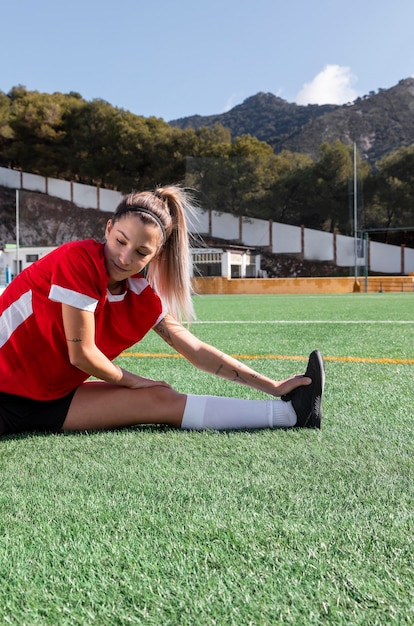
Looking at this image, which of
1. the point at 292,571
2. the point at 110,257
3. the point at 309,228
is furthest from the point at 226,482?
the point at 309,228

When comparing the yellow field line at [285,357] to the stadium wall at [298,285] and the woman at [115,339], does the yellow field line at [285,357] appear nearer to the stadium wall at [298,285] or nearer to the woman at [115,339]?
the woman at [115,339]

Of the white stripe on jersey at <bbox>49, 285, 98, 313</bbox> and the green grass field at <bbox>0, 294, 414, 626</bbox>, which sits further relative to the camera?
the white stripe on jersey at <bbox>49, 285, 98, 313</bbox>

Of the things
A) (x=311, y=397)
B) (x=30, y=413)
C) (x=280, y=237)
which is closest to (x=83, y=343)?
(x=30, y=413)

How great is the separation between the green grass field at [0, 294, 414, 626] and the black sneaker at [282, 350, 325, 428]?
58 mm

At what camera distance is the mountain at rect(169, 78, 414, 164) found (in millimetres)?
66500

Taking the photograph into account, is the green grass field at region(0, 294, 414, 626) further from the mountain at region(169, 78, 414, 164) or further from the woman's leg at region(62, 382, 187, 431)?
the mountain at region(169, 78, 414, 164)

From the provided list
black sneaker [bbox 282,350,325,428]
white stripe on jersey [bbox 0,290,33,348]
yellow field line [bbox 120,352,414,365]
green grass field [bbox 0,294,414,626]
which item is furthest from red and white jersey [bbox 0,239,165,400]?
yellow field line [bbox 120,352,414,365]

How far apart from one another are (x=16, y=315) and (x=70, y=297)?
300 mm

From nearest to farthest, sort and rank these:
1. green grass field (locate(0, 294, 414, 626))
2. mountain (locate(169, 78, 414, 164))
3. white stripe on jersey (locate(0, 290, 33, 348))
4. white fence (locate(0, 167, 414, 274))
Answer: green grass field (locate(0, 294, 414, 626))
white stripe on jersey (locate(0, 290, 33, 348))
white fence (locate(0, 167, 414, 274))
mountain (locate(169, 78, 414, 164))

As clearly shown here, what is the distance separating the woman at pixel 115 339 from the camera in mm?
1892

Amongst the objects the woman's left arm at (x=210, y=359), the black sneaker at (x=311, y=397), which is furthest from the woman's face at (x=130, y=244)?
the black sneaker at (x=311, y=397)

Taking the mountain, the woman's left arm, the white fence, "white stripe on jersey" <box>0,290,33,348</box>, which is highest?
the mountain

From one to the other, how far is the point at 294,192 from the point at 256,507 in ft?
135

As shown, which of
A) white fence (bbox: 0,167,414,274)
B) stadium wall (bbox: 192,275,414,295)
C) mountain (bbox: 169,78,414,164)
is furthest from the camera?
mountain (bbox: 169,78,414,164)
